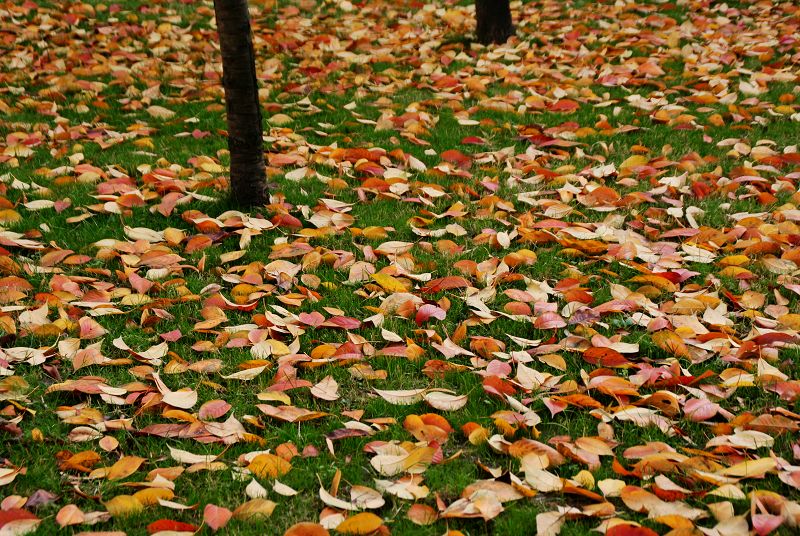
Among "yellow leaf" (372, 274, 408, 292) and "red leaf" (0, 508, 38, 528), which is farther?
"yellow leaf" (372, 274, 408, 292)

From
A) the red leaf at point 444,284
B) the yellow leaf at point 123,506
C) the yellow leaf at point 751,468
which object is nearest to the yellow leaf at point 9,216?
the red leaf at point 444,284

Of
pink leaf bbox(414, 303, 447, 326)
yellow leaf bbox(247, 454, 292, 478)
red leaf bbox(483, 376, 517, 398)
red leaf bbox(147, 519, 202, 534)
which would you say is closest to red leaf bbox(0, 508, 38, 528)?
red leaf bbox(147, 519, 202, 534)


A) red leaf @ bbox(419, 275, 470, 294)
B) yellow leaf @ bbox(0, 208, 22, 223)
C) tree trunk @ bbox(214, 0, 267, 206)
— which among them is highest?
tree trunk @ bbox(214, 0, 267, 206)

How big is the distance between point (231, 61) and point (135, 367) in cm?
174

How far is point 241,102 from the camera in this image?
4.02 metres

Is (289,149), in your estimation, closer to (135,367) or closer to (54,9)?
(135,367)

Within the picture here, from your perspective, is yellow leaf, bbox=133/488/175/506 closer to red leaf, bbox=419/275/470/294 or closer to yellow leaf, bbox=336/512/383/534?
yellow leaf, bbox=336/512/383/534

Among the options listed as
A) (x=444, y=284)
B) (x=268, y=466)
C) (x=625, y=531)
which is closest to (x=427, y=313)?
(x=444, y=284)

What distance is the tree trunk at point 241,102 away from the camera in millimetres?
3912

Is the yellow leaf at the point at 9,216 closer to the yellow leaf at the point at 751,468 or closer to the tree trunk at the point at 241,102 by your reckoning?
the tree trunk at the point at 241,102

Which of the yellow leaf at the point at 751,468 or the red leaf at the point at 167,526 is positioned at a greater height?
the yellow leaf at the point at 751,468

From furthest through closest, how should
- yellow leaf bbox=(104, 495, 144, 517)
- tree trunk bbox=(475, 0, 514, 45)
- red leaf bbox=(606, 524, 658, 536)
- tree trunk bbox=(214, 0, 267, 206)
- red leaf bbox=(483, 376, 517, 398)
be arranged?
tree trunk bbox=(475, 0, 514, 45) < tree trunk bbox=(214, 0, 267, 206) < red leaf bbox=(483, 376, 517, 398) < yellow leaf bbox=(104, 495, 144, 517) < red leaf bbox=(606, 524, 658, 536)

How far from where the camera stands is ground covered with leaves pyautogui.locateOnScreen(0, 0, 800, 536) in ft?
7.80

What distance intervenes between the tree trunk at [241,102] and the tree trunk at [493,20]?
12.2 ft
